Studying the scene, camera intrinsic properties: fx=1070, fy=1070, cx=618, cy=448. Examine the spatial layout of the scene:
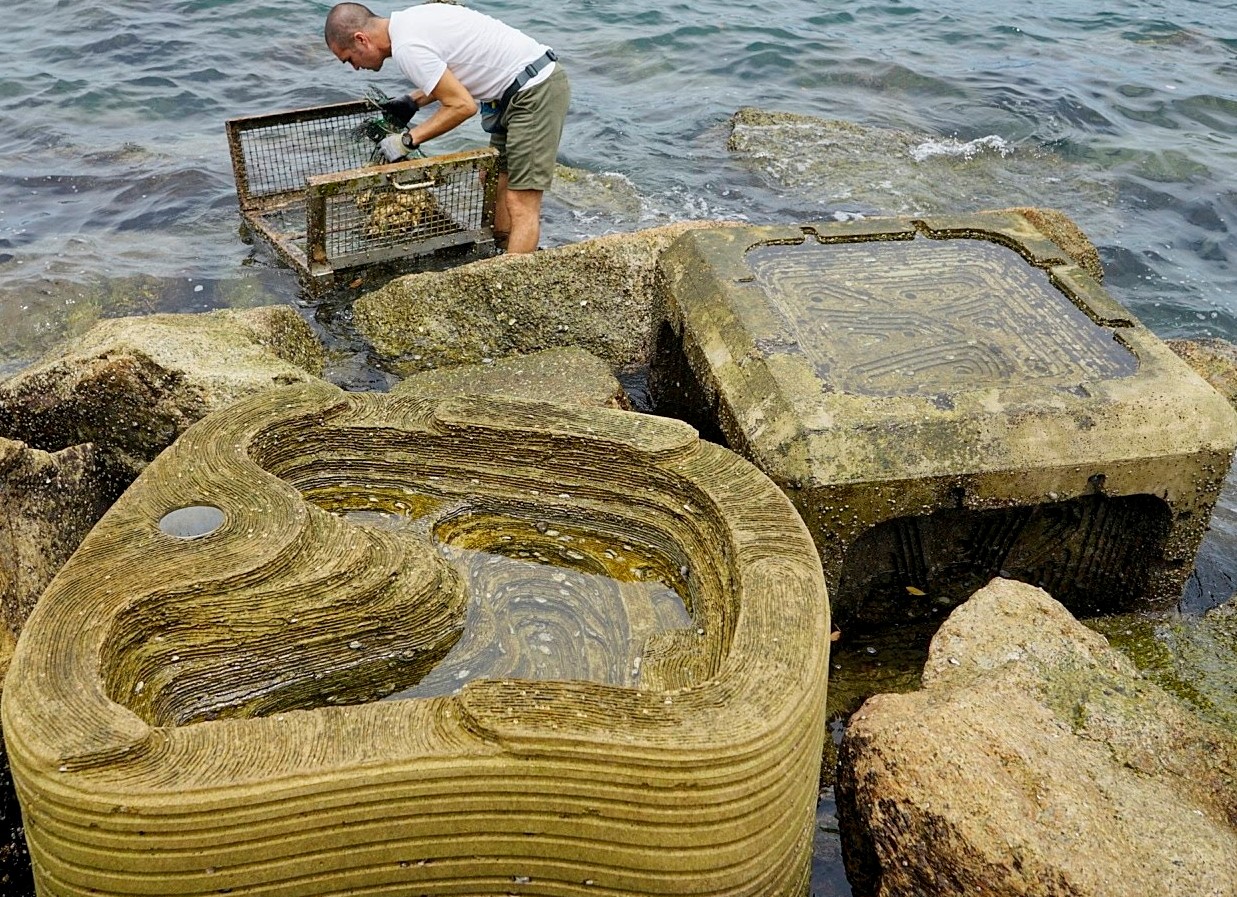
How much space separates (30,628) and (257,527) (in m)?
0.59

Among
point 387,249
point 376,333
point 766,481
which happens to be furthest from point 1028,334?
point 387,249

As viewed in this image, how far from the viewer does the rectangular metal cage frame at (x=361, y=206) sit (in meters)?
5.38

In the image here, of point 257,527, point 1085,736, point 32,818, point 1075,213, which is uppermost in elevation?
point 257,527

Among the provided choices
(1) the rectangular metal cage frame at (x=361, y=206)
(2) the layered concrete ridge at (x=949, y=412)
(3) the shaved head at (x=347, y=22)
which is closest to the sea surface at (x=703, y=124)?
(1) the rectangular metal cage frame at (x=361, y=206)

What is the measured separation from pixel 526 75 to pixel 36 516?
365 cm

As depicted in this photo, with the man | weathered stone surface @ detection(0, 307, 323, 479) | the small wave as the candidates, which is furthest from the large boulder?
the small wave

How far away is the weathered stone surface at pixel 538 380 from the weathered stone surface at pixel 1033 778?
6.32 ft

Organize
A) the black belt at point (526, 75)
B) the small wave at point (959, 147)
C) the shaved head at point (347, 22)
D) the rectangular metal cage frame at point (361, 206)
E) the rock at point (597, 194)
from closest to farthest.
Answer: the rectangular metal cage frame at point (361, 206), the shaved head at point (347, 22), the black belt at point (526, 75), the rock at point (597, 194), the small wave at point (959, 147)

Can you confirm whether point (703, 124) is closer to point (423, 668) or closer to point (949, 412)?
point (949, 412)

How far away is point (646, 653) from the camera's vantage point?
2.87m

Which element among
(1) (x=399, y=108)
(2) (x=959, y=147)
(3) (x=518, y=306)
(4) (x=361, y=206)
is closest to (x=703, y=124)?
(2) (x=959, y=147)

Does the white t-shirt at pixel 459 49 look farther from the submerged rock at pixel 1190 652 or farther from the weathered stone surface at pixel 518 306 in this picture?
the submerged rock at pixel 1190 652

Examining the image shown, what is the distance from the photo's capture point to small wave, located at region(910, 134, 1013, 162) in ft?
30.4

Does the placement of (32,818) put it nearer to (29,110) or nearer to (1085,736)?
(1085,736)
